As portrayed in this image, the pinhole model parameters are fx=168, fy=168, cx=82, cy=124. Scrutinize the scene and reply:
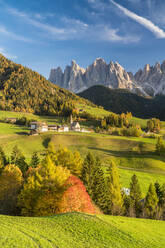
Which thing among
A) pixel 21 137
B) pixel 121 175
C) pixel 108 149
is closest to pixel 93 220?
pixel 121 175

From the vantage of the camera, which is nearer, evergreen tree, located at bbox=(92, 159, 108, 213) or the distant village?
evergreen tree, located at bbox=(92, 159, 108, 213)

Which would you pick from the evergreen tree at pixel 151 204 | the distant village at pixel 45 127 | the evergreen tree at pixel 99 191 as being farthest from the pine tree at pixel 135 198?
the distant village at pixel 45 127

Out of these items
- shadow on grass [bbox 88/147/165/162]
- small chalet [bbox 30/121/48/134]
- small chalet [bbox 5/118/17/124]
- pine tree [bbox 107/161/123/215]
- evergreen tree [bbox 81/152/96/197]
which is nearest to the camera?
pine tree [bbox 107/161/123/215]

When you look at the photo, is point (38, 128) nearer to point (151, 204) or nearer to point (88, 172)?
A: point (88, 172)

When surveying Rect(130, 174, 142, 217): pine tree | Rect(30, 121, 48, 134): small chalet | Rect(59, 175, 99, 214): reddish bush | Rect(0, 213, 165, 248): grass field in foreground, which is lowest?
Rect(130, 174, 142, 217): pine tree

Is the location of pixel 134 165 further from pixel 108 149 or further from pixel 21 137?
pixel 21 137

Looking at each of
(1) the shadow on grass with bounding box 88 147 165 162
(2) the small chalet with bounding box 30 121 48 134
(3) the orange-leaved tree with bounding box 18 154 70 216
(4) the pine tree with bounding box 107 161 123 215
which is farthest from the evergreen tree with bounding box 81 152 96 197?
(2) the small chalet with bounding box 30 121 48 134

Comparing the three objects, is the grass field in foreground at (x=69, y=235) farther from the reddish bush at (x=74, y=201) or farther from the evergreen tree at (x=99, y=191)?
the evergreen tree at (x=99, y=191)

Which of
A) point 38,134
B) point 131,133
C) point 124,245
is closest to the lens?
point 124,245

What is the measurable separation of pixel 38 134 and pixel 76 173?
8070 centimetres

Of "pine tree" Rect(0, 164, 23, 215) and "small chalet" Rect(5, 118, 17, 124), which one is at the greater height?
"small chalet" Rect(5, 118, 17, 124)

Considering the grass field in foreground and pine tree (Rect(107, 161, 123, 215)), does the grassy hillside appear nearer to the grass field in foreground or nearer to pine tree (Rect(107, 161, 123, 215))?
pine tree (Rect(107, 161, 123, 215))

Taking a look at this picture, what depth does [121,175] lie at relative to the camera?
69875 millimetres

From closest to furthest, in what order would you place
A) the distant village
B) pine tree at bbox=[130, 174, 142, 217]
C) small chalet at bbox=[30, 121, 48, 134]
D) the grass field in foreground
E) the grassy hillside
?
the grass field in foreground → pine tree at bbox=[130, 174, 142, 217] → the grassy hillside → small chalet at bbox=[30, 121, 48, 134] → the distant village
